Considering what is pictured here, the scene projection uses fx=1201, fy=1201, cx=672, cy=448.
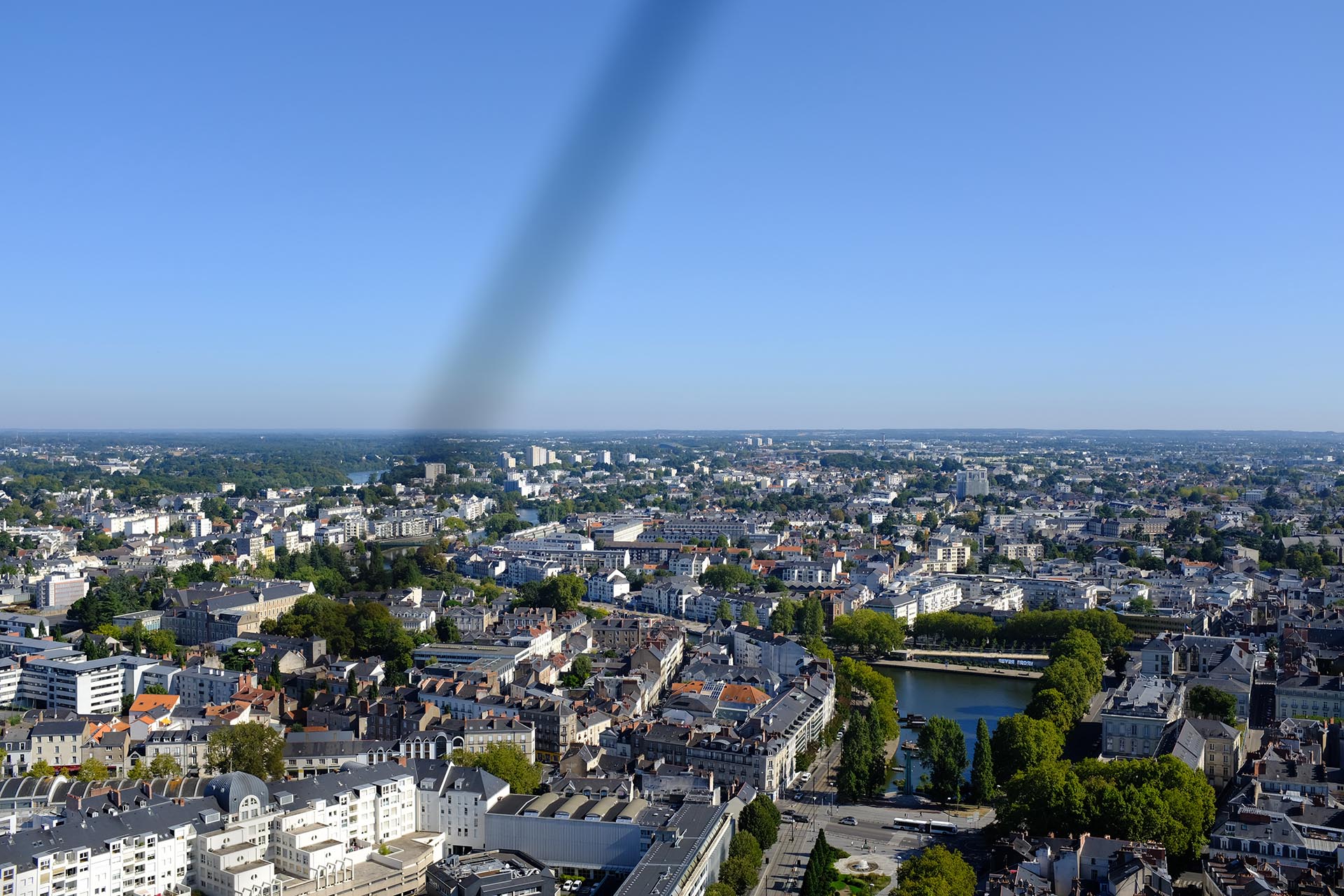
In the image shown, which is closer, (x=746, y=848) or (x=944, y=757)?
(x=746, y=848)

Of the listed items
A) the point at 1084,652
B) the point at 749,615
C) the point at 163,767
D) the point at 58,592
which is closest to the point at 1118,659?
the point at 1084,652

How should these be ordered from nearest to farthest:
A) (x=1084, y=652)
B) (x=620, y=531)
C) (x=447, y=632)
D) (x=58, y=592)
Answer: (x=1084, y=652), (x=447, y=632), (x=58, y=592), (x=620, y=531)

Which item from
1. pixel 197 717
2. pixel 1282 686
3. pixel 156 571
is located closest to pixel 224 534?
pixel 156 571

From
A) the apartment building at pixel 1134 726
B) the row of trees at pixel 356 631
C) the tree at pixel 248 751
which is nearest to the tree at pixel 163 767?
the tree at pixel 248 751

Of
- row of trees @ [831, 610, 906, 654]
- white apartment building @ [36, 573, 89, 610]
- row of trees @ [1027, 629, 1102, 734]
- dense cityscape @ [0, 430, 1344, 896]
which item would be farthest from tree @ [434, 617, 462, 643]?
row of trees @ [1027, 629, 1102, 734]

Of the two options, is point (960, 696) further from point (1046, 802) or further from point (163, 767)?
point (163, 767)
